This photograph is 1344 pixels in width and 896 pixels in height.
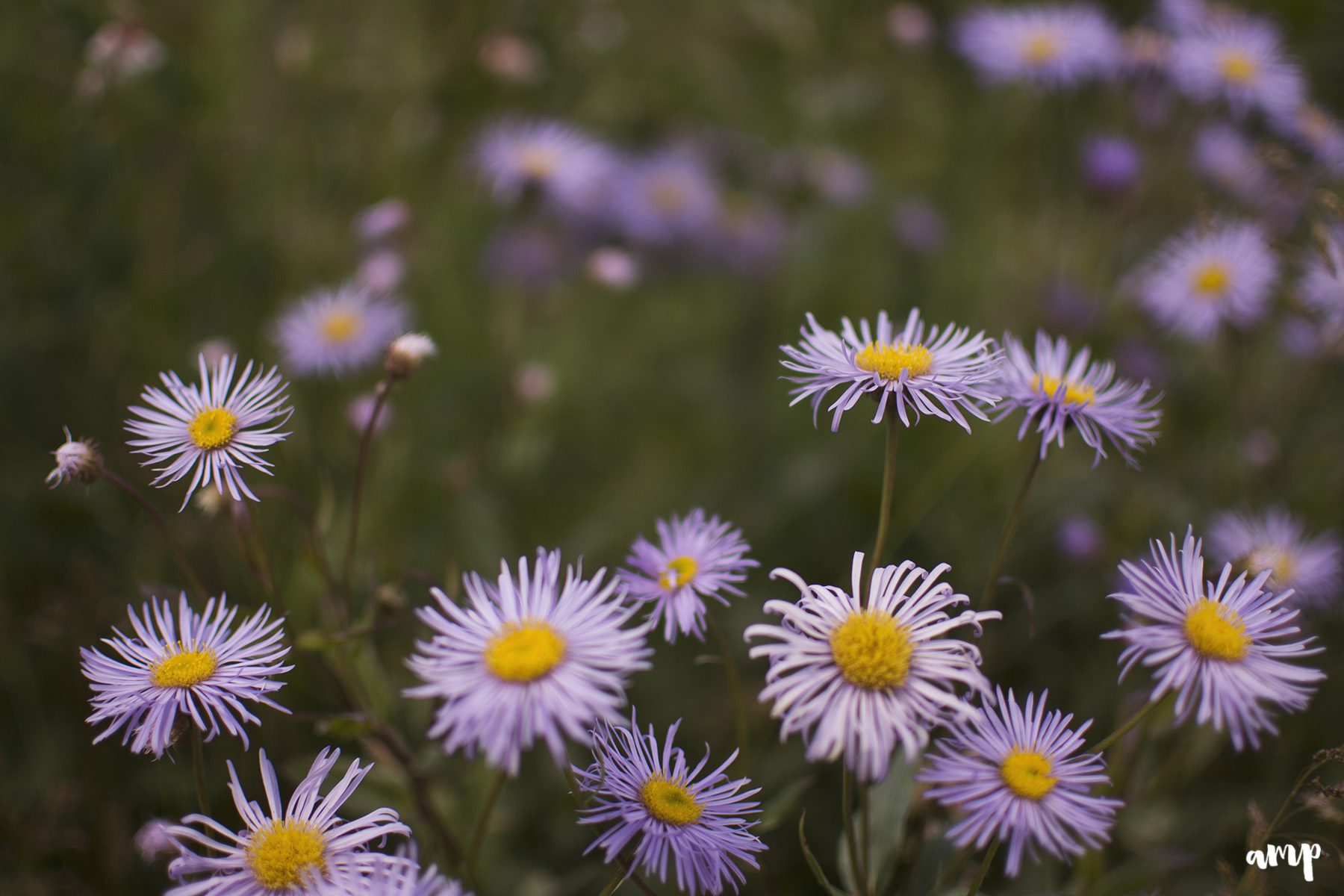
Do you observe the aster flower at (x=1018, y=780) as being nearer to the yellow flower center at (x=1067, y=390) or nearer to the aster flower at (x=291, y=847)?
the yellow flower center at (x=1067, y=390)

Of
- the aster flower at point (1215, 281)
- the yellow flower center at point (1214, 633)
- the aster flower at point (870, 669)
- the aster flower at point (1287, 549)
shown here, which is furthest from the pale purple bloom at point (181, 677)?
the aster flower at point (1215, 281)

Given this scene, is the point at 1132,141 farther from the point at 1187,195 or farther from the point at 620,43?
the point at 620,43

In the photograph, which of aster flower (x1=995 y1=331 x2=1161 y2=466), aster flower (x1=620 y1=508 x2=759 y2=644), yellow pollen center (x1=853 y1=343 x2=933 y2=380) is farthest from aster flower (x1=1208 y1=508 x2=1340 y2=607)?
aster flower (x1=620 y1=508 x2=759 y2=644)

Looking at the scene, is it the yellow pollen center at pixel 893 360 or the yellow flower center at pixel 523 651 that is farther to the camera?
the yellow pollen center at pixel 893 360

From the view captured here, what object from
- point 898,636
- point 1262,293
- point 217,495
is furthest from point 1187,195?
point 217,495

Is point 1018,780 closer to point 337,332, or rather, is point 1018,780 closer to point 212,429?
point 212,429

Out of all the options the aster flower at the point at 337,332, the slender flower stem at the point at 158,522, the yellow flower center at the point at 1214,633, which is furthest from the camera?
the aster flower at the point at 337,332

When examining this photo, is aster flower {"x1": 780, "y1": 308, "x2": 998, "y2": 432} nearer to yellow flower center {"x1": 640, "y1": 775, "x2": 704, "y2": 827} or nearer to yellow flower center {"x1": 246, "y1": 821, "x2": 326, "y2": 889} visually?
yellow flower center {"x1": 640, "y1": 775, "x2": 704, "y2": 827}
